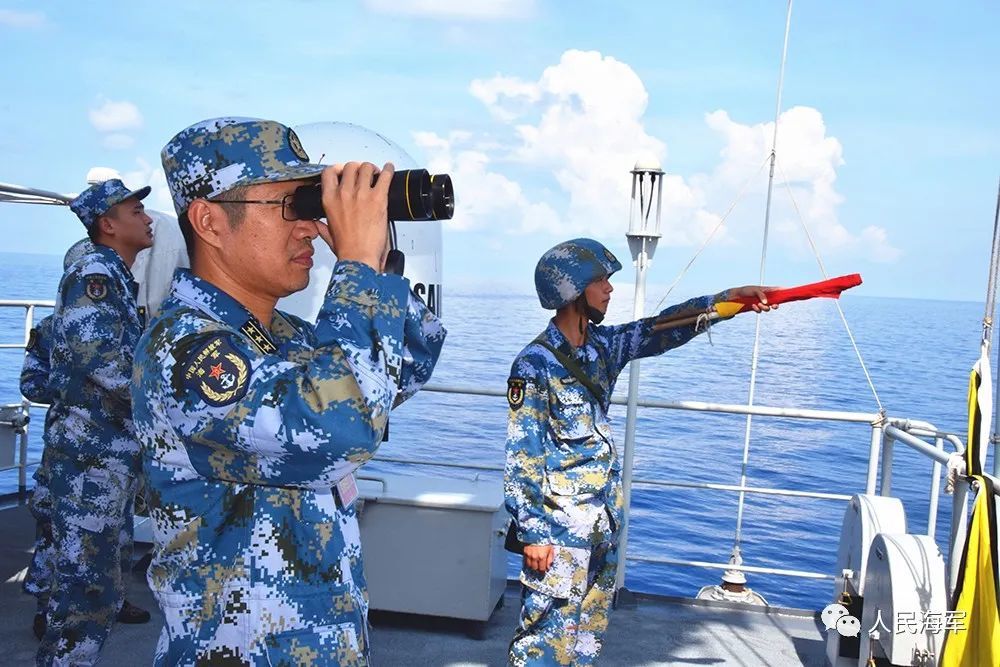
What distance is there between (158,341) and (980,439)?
215 cm

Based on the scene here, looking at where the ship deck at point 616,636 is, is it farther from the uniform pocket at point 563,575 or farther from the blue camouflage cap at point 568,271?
the blue camouflage cap at point 568,271

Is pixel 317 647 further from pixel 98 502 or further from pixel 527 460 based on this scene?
pixel 98 502

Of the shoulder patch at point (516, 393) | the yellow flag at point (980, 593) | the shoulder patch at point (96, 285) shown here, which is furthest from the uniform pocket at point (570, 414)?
the shoulder patch at point (96, 285)

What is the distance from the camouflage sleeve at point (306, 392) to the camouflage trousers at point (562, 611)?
1955 mm

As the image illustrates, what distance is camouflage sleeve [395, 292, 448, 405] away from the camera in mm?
1686

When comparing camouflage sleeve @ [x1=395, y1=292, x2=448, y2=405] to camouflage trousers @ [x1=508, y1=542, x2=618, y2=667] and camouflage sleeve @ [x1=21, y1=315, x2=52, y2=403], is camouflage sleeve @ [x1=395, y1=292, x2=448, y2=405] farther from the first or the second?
camouflage sleeve @ [x1=21, y1=315, x2=52, y2=403]

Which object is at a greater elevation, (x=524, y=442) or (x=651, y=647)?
(x=524, y=442)

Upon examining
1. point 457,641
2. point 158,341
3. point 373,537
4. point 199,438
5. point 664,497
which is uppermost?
point 158,341

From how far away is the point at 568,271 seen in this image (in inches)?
132

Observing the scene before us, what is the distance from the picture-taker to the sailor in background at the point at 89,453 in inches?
130

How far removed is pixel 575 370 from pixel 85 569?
5.68ft

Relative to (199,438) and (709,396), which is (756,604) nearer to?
(199,438)

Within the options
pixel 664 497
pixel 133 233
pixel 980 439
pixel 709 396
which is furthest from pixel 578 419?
pixel 709 396

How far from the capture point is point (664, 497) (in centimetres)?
1673
